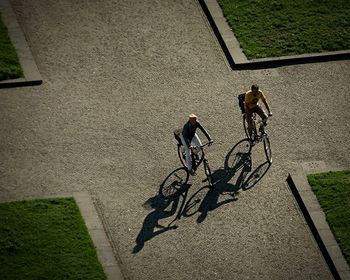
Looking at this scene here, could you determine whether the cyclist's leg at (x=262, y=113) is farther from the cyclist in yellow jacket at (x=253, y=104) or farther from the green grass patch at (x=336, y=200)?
the green grass patch at (x=336, y=200)

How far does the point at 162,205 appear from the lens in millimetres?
14195

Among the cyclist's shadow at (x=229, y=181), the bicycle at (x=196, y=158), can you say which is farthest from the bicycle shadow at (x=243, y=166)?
the bicycle at (x=196, y=158)

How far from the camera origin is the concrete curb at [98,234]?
1280 centimetres

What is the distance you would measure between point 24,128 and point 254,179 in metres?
5.51

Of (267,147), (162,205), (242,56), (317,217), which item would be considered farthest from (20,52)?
(317,217)

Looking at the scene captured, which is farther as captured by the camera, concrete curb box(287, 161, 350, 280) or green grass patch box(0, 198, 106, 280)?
concrete curb box(287, 161, 350, 280)

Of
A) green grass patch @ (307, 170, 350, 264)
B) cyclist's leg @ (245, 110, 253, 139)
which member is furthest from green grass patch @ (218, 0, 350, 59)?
green grass patch @ (307, 170, 350, 264)

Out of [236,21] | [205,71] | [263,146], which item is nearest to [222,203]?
[263,146]

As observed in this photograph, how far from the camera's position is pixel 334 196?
14.4 metres

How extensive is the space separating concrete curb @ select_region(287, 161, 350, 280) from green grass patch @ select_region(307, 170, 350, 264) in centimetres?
10

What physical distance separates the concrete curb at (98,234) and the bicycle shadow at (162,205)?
0.57 metres

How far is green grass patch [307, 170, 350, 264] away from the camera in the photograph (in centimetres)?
1365

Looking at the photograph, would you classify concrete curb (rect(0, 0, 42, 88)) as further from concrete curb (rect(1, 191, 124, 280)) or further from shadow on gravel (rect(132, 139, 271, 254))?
shadow on gravel (rect(132, 139, 271, 254))

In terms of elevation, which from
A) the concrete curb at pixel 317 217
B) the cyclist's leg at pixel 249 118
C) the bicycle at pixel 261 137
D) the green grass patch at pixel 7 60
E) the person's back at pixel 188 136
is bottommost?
the concrete curb at pixel 317 217
